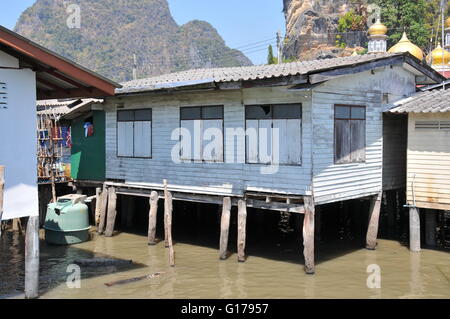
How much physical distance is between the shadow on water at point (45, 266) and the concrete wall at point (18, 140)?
2161 mm

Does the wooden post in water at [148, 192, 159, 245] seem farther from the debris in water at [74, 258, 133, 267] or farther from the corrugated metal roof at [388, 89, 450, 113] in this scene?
the corrugated metal roof at [388, 89, 450, 113]

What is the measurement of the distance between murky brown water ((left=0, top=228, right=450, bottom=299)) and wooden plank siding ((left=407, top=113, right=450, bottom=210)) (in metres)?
1.56

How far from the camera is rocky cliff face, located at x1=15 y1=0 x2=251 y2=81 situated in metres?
104

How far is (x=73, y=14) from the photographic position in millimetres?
108312

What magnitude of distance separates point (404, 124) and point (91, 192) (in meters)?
11.2

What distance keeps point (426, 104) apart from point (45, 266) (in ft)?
35.6

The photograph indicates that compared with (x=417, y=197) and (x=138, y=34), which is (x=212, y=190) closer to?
(x=417, y=197)

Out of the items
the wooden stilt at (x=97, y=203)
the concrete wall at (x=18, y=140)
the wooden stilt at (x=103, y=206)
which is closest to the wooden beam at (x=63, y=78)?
the concrete wall at (x=18, y=140)

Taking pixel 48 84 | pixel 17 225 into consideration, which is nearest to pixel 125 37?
pixel 17 225

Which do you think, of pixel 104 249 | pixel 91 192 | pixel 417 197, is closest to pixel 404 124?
pixel 417 197

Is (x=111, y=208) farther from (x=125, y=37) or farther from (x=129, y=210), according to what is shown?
(x=125, y=37)

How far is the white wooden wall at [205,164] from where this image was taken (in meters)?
12.7

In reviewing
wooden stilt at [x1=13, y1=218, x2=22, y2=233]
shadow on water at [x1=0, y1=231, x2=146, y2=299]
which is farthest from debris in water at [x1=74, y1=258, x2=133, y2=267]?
wooden stilt at [x1=13, y1=218, x2=22, y2=233]

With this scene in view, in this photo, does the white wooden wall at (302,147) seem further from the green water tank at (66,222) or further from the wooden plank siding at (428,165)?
the green water tank at (66,222)
